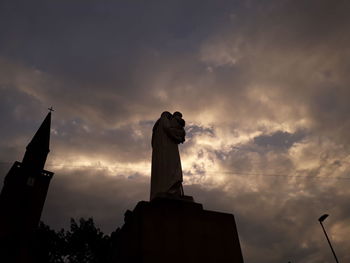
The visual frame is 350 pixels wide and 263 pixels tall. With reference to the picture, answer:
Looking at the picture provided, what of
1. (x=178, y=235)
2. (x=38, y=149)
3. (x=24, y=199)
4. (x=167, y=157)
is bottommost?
(x=178, y=235)

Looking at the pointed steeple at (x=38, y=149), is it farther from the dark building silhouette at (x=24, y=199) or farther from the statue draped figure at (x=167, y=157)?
the statue draped figure at (x=167, y=157)

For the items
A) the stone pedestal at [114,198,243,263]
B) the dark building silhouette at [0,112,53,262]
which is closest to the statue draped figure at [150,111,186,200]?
the stone pedestal at [114,198,243,263]

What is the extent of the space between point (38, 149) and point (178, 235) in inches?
1494

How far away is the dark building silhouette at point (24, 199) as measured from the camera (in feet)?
86.7

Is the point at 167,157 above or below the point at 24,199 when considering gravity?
below

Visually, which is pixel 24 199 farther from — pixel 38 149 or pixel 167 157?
pixel 167 157

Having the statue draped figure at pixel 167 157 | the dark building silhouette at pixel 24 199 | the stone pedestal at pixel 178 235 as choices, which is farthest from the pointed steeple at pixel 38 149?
the stone pedestal at pixel 178 235

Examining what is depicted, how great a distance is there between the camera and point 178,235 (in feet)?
14.2

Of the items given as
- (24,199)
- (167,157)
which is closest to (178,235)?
(167,157)

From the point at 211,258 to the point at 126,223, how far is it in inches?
70.6

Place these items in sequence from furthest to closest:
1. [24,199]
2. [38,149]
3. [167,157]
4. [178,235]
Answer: [38,149], [24,199], [167,157], [178,235]

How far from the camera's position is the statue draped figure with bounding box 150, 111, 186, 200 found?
18.0ft

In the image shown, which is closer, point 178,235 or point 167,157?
point 178,235

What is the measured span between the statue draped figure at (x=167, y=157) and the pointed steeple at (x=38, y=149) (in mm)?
34284
